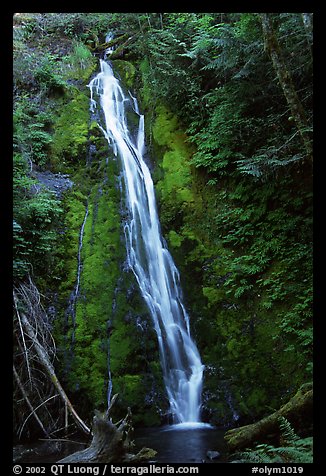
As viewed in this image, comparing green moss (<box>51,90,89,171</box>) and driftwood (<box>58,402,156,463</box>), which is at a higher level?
green moss (<box>51,90,89,171</box>)

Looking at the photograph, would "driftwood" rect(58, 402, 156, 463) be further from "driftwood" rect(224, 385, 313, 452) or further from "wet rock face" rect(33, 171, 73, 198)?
"wet rock face" rect(33, 171, 73, 198)

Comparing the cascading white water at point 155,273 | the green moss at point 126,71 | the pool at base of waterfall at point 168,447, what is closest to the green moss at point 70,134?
the cascading white water at point 155,273

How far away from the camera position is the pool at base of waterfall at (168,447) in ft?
14.5

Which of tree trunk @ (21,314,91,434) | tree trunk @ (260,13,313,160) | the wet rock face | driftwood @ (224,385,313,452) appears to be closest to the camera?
driftwood @ (224,385,313,452)

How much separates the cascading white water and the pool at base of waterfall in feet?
1.31

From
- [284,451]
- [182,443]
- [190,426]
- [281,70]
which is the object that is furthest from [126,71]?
[284,451]

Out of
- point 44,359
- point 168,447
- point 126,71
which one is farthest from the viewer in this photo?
point 126,71

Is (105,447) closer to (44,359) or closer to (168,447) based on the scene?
(168,447)

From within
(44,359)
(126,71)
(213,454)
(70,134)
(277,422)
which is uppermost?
(126,71)

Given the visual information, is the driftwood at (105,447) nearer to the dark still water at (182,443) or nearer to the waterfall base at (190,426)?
the dark still water at (182,443)

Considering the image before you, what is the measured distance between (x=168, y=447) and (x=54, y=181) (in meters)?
5.39

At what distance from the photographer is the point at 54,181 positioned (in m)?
7.62

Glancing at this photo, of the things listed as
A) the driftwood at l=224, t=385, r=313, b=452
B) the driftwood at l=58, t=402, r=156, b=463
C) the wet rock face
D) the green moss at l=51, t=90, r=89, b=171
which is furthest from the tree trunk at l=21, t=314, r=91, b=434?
the green moss at l=51, t=90, r=89, b=171

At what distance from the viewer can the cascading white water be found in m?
5.75
